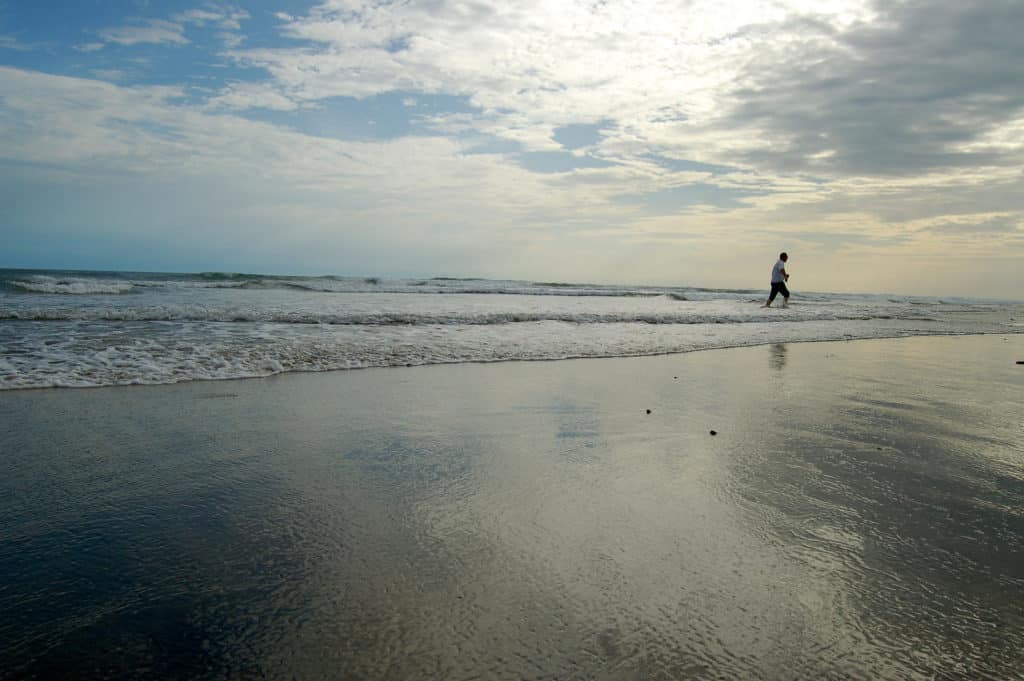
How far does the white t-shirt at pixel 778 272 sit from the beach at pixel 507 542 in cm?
1638

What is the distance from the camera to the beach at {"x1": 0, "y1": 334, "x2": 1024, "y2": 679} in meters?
1.67

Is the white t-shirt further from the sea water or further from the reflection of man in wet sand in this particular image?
the sea water

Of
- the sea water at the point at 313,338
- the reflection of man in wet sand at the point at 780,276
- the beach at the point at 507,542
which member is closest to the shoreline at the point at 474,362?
the sea water at the point at 313,338

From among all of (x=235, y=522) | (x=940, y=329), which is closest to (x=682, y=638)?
(x=235, y=522)

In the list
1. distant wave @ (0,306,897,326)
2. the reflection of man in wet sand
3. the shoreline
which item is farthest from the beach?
the reflection of man in wet sand

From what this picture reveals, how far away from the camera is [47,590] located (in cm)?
197

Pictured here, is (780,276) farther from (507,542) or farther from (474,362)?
(507,542)

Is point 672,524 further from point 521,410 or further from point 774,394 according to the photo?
point 774,394

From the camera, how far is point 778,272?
20.3 metres

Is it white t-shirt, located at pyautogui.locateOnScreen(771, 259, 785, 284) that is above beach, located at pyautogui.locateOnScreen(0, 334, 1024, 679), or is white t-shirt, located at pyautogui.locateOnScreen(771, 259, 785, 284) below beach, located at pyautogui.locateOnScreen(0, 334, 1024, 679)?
above

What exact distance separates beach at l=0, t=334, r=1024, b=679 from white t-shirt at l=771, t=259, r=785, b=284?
645 inches

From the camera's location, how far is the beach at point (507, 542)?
1672 mm

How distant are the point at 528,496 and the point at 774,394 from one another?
11.9 feet

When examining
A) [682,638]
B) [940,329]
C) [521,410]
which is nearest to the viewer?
[682,638]
